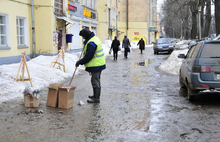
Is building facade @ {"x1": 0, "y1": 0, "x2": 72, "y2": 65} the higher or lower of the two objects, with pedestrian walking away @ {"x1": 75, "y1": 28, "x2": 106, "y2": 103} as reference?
higher

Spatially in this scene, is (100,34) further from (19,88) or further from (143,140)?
(143,140)

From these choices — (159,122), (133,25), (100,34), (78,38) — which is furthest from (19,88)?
(133,25)

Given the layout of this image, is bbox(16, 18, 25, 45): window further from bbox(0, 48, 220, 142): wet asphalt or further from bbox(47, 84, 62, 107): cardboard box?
bbox(47, 84, 62, 107): cardboard box

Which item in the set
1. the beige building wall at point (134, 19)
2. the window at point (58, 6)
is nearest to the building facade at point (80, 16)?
the window at point (58, 6)

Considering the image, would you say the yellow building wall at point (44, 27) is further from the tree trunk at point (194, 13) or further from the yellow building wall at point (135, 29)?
the yellow building wall at point (135, 29)

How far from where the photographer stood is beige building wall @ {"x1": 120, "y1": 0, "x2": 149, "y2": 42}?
196 ft

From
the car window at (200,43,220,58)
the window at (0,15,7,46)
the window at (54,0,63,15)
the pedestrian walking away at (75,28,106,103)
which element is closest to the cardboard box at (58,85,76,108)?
the pedestrian walking away at (75,28,106,103)

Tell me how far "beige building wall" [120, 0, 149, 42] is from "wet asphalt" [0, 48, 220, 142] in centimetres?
5226

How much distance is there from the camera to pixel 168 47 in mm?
27234

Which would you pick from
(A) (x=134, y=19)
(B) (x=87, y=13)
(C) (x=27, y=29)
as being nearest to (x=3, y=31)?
(C) (x=27, y=29)

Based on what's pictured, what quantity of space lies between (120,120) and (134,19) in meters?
56.1

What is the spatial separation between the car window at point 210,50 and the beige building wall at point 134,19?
5291cm

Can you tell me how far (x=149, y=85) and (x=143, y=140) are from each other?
547 cm

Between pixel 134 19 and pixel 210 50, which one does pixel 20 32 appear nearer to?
pixel 210 50
